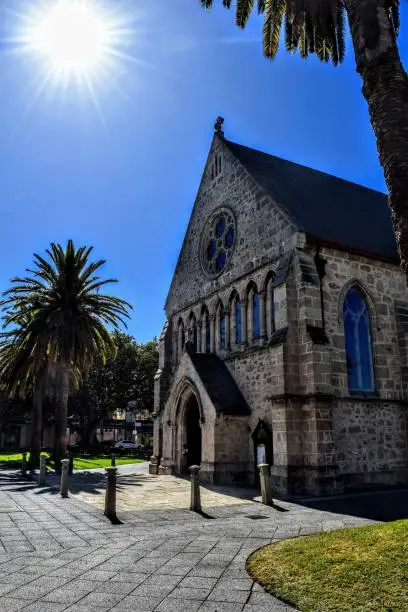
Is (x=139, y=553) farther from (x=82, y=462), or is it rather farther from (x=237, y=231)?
(x=82, y=462)

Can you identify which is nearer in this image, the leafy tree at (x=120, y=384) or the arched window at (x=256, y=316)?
the arched window at (x=256, y=316)

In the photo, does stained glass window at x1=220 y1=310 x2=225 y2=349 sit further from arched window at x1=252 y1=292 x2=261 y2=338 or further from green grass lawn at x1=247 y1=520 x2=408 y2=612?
green grass lawn at x1=247 y1=520 x2=408 y2=612

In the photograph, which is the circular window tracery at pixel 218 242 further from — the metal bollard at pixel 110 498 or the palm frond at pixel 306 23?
the metal bollard at pixel 110 498

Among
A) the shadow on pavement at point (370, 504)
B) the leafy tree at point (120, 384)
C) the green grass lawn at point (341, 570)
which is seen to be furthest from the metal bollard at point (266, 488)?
the leafy tree at point (120, 384)

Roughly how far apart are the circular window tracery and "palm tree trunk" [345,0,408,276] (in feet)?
41.1

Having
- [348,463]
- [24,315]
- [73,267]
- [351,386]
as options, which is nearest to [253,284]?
[351,386]

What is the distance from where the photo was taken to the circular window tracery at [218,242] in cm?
2134

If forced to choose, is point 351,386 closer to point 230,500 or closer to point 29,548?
point 230,500

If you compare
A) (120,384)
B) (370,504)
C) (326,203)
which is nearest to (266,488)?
(370,504)

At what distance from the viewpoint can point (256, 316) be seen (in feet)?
62.3

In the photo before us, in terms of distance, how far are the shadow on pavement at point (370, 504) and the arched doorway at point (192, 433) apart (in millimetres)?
8245

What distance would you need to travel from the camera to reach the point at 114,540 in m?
7.99

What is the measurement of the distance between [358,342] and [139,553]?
41.1ft

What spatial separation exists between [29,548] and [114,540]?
4.52 ft
